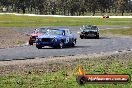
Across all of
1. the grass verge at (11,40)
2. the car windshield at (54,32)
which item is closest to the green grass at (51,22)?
the grass verge at (11,40)

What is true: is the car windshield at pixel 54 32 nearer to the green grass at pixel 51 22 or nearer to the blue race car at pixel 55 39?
the blue race car at pixel 55 39

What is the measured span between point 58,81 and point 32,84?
0.97 m

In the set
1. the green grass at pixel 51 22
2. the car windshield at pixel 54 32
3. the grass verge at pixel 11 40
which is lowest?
the green grass at pixel 51 22

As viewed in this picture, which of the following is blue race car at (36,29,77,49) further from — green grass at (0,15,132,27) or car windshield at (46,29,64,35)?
green grass at (0,15,132,27)

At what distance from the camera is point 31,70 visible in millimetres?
16891

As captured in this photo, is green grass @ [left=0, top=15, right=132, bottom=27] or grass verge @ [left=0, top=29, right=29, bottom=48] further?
green grass @ [left=0, top=15, right=132, bottom=27]

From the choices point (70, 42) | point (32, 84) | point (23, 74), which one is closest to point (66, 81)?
point (32, 84)

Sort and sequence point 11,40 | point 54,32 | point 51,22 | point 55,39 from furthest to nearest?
1. point 51,22
2. point 11,40
3. point 54,32
4. point 55,39

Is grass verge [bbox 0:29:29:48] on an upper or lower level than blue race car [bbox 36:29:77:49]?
lower

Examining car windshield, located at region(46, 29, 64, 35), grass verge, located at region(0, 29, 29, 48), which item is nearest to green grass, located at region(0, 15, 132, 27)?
grass verge, located at region(0, 29, 29, 48)

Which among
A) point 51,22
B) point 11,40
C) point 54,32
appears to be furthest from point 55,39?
point 51,22

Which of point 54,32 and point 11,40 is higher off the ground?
point 54,32

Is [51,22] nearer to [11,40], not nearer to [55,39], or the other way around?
[11,40]

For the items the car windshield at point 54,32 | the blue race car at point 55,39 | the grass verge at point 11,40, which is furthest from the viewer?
the grass verge at point 11,40
